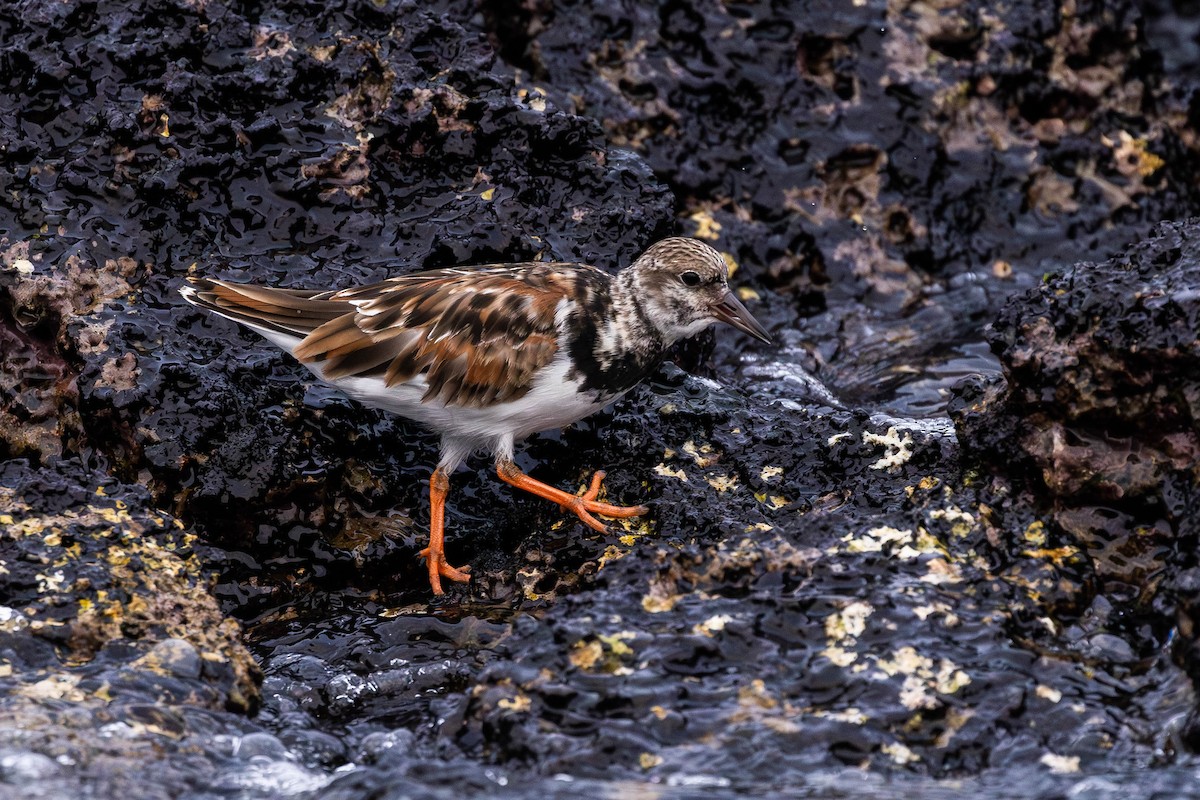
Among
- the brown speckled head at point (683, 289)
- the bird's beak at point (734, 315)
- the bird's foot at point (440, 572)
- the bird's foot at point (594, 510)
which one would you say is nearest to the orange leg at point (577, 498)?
the bird's foot at point (594, 510)

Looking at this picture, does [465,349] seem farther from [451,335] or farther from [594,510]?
[594,510]

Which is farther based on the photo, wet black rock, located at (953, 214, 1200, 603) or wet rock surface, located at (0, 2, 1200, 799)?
wet black rock, located at (953, 214, 1200, 603)

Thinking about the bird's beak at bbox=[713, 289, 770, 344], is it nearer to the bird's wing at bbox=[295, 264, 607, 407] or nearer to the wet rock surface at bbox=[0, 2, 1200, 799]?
the wet rock surface at bbox=[0, 2, 1200, 799]

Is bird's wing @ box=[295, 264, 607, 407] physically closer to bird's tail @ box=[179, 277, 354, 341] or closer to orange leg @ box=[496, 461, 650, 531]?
bird's tail @ box=[179, 277, 354, 341]

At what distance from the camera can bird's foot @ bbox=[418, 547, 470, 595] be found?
14.7ft

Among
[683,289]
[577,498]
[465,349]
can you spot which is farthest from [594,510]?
[683,289]

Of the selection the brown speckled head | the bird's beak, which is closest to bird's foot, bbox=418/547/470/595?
the brown speckled head

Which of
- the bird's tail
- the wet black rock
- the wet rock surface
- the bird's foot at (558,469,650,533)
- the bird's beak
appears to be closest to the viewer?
the wet rock surface

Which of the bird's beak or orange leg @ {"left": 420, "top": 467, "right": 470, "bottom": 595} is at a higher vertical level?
the bird's beak

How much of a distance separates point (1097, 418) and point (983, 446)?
0.35 meters

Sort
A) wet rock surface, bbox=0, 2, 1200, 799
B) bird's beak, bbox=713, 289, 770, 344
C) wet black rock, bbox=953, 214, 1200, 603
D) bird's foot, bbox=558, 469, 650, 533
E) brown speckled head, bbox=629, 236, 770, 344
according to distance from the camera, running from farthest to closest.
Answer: bird's beak, bbox=713, 289, 770, 344
brown speckled head, bbox=629, 236, 770, 344
bird's foot, bbox=558, 469, 650, 533
wet black rock, bbox=953, 214, 1200, 603
wet rock surface, bbox=0, 2, 1200, 799

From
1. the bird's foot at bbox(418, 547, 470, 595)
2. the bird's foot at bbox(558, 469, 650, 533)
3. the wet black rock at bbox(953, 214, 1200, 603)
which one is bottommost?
the bird's foot at bbox(418, 547, 470, 595)

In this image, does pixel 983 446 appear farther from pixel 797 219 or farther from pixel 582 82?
pixel 582 82

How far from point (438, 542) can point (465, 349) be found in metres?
0.71
